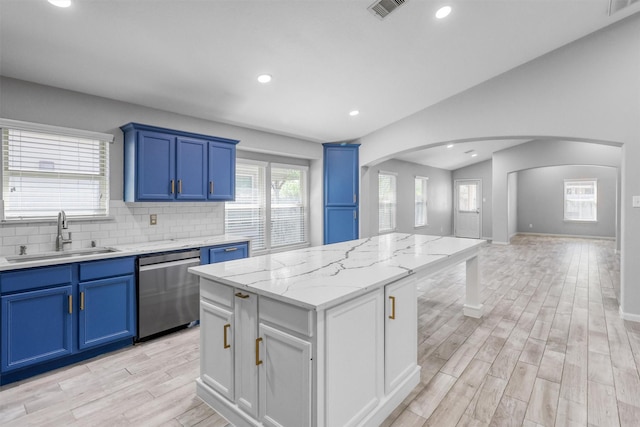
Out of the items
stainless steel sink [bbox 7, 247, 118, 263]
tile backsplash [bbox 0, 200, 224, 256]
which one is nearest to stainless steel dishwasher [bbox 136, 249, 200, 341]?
stainless steel sink [bbox 7, 247, 118, 263]

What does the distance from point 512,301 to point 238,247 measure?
3.56m

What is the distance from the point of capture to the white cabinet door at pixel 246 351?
5.47ft

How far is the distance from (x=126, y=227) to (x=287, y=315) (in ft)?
8.79

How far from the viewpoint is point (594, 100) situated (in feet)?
12.1


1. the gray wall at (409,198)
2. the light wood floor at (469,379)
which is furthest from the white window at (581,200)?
the light wood floor at (469,379)

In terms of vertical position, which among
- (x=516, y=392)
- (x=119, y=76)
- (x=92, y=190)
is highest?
(x=119, y=76)

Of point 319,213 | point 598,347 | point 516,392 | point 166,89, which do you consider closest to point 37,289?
point 166,89

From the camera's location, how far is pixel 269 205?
524 centimetres

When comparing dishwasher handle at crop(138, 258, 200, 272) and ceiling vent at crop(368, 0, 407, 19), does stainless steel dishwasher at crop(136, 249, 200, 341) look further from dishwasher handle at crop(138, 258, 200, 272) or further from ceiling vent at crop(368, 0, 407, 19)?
ceiling vent at crop(368, 0, 407, 19)

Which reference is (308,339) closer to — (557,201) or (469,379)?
(469,379)

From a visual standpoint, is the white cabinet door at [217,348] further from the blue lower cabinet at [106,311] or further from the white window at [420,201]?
the white window at [420,201]

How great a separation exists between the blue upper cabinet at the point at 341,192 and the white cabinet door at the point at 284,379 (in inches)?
162

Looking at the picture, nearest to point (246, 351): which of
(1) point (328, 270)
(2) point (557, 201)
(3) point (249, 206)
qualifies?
(1) point (328, 270)

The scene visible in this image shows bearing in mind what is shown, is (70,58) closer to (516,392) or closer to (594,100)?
(516,392)
